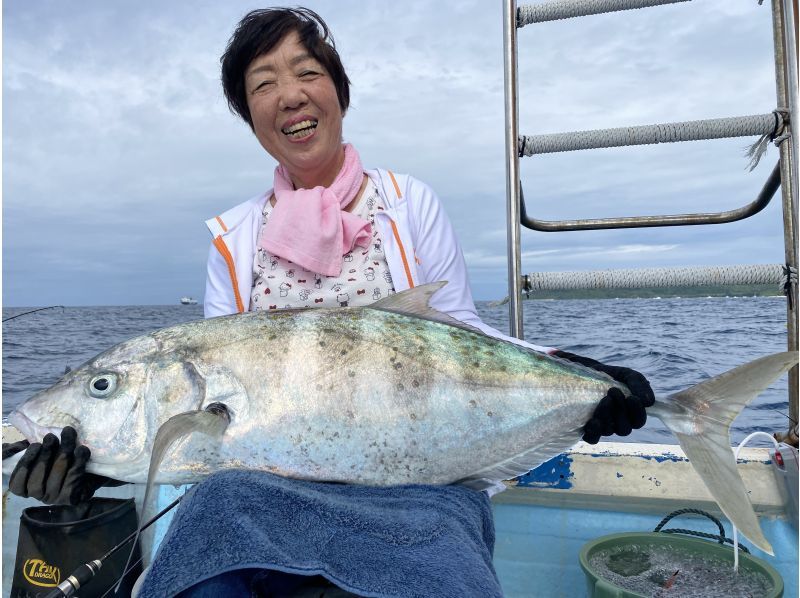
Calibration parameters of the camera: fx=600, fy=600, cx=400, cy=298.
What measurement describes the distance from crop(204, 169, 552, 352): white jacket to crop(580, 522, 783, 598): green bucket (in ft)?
3.49

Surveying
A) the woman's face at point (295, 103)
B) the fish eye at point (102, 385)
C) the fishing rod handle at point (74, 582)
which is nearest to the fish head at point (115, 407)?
the fish eye at point (102, 385)

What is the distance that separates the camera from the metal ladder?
266 cm

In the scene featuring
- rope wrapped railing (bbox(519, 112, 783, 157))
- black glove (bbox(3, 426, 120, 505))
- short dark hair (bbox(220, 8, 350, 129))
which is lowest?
black glove (bbox(3, 426, 120, 505))

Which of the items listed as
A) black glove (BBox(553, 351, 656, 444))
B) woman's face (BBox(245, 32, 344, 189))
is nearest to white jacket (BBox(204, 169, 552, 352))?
woman's face (BBox(245, 32, 344, 189))

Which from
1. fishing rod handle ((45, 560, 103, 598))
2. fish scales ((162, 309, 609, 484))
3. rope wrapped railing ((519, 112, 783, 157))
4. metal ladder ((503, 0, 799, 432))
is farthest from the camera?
rope wrapped railing ((519, 112, 783, 157))

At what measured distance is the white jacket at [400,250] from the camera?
230 cm

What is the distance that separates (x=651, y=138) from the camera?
2891mm

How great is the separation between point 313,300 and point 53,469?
0.99 metres

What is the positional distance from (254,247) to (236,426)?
96cm

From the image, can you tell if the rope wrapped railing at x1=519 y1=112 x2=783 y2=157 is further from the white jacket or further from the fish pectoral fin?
the fish pectoral fin

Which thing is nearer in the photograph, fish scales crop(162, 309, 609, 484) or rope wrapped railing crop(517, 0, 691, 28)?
fish scales crop(162, 309, 609, 484)

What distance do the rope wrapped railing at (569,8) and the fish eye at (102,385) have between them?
2654 millimetres

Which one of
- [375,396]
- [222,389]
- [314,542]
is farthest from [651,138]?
[314,542]

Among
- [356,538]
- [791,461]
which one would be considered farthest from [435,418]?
[791,461]
